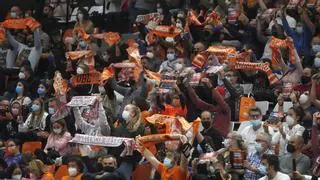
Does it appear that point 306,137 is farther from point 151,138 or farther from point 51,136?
point 51,136

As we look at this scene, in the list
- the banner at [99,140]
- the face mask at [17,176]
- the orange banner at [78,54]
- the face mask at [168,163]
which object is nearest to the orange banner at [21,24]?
the orange banner at [78,54]

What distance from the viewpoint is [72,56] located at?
21141 millimetres

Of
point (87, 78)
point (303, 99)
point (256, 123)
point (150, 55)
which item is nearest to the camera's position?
point (256, 123)

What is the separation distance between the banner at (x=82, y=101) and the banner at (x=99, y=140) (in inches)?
29.5

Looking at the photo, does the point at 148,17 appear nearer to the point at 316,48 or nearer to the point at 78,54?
the point at 78,54

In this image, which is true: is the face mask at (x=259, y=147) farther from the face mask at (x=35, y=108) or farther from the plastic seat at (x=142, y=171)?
the face mask at (x=35, y=108)

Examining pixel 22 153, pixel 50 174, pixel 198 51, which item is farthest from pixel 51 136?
pixel 198 51

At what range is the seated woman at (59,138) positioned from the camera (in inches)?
706

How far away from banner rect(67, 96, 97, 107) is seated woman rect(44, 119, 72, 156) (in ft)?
0.96

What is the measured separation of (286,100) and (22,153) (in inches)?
145

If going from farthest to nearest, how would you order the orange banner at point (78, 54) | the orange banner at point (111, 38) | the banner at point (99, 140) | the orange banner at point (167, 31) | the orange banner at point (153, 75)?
the orange banner at point (111, 38) < the orange banner at point (78, 54) < the orange banner at point (167, 31) < the orange banner at point (153, 75) < the banner at point (99, 140)

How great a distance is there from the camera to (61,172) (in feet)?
55.3

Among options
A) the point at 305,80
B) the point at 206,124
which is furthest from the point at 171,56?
the point at 206,124

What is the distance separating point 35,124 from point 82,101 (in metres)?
1.47
